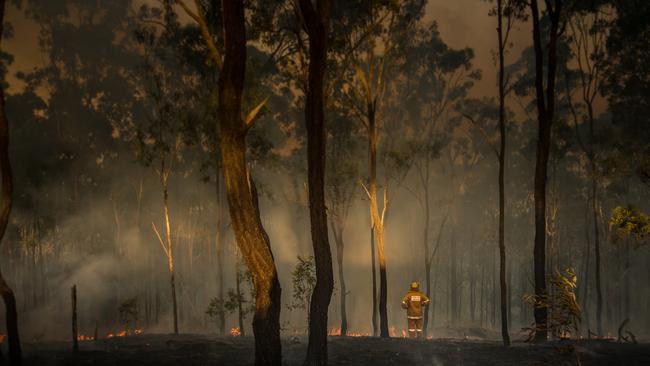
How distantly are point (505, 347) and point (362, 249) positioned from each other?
41.7 m

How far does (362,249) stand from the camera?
55.2 metres

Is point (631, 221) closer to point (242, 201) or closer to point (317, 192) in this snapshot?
point (317, 192)

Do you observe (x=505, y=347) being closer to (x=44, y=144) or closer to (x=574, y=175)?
(x=44, y=144)

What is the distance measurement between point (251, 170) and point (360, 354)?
99.7 ft

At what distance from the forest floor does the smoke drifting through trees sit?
8.84 m

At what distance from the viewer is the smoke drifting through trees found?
25.6 meters

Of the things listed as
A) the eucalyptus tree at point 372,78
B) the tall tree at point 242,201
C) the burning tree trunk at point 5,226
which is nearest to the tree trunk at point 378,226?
the eucalyptus tree at point 372,78

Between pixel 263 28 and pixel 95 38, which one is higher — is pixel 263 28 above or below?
below

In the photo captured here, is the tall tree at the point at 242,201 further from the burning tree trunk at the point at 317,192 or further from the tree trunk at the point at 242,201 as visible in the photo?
the burning tree trunk at the point at 317,192

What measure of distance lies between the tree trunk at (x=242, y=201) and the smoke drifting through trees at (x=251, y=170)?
9.16 m

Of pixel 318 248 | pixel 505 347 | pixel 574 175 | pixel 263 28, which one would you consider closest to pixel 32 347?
pixel 318 248

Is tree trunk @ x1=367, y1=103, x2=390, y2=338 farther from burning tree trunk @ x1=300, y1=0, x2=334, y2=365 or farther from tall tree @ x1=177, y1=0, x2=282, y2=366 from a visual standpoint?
tall tree @ x1=177, y1=0, x2=282, y2=366

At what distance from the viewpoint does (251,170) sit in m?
41.9

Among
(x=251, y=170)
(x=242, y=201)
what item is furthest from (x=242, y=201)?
(x=251, y=170)
